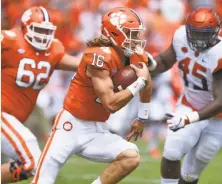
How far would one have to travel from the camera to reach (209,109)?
5.84 m

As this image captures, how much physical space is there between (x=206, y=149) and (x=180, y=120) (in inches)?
20.6

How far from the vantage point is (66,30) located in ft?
38.5

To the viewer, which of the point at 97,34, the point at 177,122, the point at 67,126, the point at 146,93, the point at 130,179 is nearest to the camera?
the point at 67,126

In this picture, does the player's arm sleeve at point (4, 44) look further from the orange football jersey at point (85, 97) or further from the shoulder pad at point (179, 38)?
the shoulder pad at point (179, 38)

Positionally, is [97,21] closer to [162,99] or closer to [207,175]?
[162,99]

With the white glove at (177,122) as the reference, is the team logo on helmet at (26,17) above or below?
above

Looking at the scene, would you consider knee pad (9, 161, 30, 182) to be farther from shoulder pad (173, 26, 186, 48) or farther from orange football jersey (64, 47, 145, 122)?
shoulder pad (173, 26, 186, 48)

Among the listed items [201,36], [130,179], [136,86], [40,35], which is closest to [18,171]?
[40,35]

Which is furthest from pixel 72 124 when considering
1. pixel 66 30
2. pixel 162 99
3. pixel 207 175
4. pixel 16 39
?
pixel 66 30

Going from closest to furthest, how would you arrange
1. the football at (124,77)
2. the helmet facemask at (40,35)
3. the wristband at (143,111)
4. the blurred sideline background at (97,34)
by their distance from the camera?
the football at (124,77) < the wristband at (143,111) < the helmet facemask at (40,35) < the blurred sideline background at (97,34)

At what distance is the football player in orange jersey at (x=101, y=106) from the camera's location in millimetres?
5262

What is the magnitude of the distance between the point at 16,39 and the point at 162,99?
16.2 feet

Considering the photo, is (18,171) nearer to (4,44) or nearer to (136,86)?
(4,44)

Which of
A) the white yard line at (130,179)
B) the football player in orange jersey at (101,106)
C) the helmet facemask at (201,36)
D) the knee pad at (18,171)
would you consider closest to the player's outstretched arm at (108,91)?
the football player in orange jersey at (101,106)
